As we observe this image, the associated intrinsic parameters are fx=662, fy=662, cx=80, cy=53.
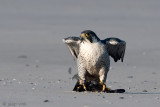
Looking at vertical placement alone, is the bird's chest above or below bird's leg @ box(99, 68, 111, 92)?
above

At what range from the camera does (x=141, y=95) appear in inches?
448

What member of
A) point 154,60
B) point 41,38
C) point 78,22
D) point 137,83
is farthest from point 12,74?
point 78,22

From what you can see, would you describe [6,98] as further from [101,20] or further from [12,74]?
[101,20]

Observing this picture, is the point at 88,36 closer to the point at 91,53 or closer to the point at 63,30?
the point at 91,53

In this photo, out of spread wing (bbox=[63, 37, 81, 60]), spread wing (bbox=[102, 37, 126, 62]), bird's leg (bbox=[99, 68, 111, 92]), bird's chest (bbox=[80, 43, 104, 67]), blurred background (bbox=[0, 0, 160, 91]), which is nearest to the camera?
bird's chest (bbox=[80, 43, 104, 67])

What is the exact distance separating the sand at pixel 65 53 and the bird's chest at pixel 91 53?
0.56 m

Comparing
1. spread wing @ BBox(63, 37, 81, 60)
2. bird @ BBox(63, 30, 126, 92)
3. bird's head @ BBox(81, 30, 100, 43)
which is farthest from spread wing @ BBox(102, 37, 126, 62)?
spread wing @ BBox(63, 37, 81, 60)

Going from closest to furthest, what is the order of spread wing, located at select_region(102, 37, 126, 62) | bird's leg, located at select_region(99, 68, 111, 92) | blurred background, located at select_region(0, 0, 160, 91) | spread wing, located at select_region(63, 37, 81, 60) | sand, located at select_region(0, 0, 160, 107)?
1. sand, located at select_region(0, 0, 160, 107)
2. bird's leg, located at select_region(99, 68, 111, 92)
3. spread wing, located at select_region(102, 37, 126, 62)
4. spread wing, located at select_region(63, 37, 81, 60)
5. blurred background, located at select_region(0, 0, 160, 91)

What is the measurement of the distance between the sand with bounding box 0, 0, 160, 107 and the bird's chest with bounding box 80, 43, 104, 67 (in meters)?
0.56

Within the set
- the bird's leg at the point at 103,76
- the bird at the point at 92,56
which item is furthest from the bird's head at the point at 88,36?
the bird's leg at the point at 103,76

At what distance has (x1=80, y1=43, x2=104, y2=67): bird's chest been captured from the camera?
11508 millimetres

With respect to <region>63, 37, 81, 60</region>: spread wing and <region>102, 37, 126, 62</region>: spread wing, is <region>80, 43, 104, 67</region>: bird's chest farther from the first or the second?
<region>63, 37, 81, 60</region>: spread wing

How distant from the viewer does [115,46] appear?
12.2m

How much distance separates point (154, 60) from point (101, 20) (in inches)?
581
